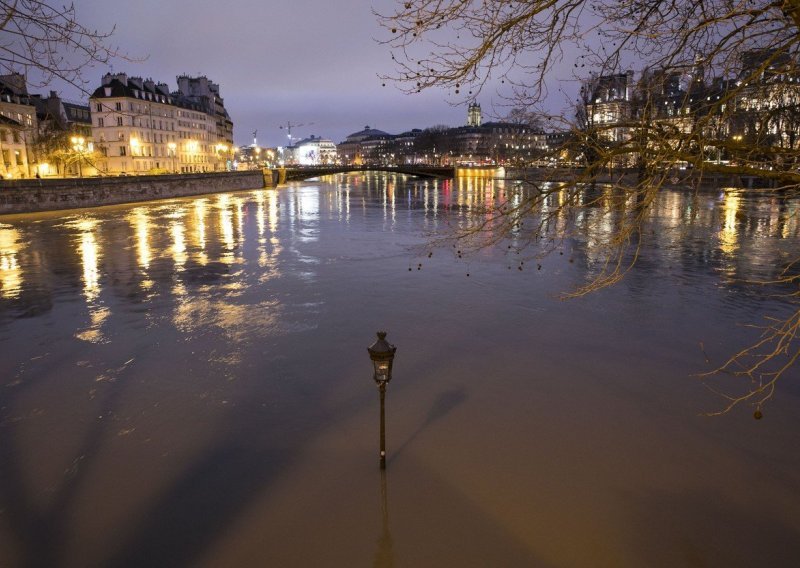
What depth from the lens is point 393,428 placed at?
7.79 meters

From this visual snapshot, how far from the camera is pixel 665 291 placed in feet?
49.9

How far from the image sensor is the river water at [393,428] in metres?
5.57

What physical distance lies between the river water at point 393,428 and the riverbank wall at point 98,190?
28.8 metres

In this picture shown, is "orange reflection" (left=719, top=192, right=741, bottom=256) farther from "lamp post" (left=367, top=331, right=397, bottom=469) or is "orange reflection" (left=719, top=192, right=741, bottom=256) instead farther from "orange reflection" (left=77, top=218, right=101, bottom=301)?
"orange reflection" (left=77, top=218, right=101, bottom=301)

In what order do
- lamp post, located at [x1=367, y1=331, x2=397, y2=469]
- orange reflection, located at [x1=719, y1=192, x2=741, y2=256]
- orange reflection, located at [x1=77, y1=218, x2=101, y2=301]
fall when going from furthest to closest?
orange reflection, located at [x1=719, y1=192, x2=741, y2=256] < orange reflection, located at [x1=77, y1=218, x2=101, y2=301] < lamp post, located at [x1=367, y1=331, x2=397, y2=469]

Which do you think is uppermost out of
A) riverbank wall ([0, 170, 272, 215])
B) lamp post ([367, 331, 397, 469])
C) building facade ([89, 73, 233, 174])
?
building facade ([89, 73, 233, 174])

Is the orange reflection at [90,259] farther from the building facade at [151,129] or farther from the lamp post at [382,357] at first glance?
the building facade at [151,129]

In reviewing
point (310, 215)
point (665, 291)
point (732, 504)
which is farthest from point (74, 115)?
point (732, 504)

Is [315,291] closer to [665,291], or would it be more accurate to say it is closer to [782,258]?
[665,291]

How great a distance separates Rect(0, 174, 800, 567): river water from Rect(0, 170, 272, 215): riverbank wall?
1133 inches

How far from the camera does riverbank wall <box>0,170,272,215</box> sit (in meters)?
39.2

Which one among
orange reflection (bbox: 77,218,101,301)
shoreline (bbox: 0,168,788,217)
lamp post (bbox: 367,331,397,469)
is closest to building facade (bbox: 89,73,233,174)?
shoreline (bbox: 0,168,788,217)

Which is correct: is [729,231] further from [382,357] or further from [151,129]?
[151,129]

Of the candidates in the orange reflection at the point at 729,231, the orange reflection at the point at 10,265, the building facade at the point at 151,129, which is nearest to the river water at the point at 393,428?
the orange reflection at the point at 10,265
